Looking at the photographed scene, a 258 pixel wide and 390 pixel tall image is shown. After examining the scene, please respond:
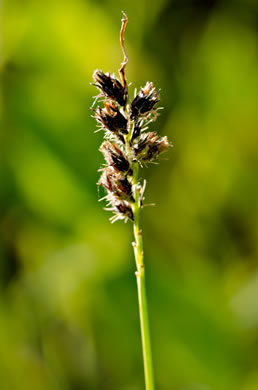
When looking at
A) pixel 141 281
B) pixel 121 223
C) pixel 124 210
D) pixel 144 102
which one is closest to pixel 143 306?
pixel 141 281

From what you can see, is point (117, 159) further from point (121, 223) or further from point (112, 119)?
point (121, 223)

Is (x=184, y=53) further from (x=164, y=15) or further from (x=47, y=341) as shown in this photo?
(x=47, y=341)

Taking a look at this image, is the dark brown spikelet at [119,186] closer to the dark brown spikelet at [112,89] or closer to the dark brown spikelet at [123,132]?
the dark brown spikelet at [123,132]

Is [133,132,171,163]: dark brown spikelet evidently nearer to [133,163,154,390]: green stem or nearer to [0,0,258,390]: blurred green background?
[133,163,154,390]: green stem

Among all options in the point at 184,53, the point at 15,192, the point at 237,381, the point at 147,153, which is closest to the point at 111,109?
the point at 147,153

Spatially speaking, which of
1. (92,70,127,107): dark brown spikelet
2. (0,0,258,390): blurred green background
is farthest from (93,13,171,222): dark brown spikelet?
(0,0,258,390): blurred green background

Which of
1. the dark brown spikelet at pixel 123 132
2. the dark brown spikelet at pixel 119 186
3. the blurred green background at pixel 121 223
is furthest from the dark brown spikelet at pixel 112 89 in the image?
the blurred green background at pixel 121 223
